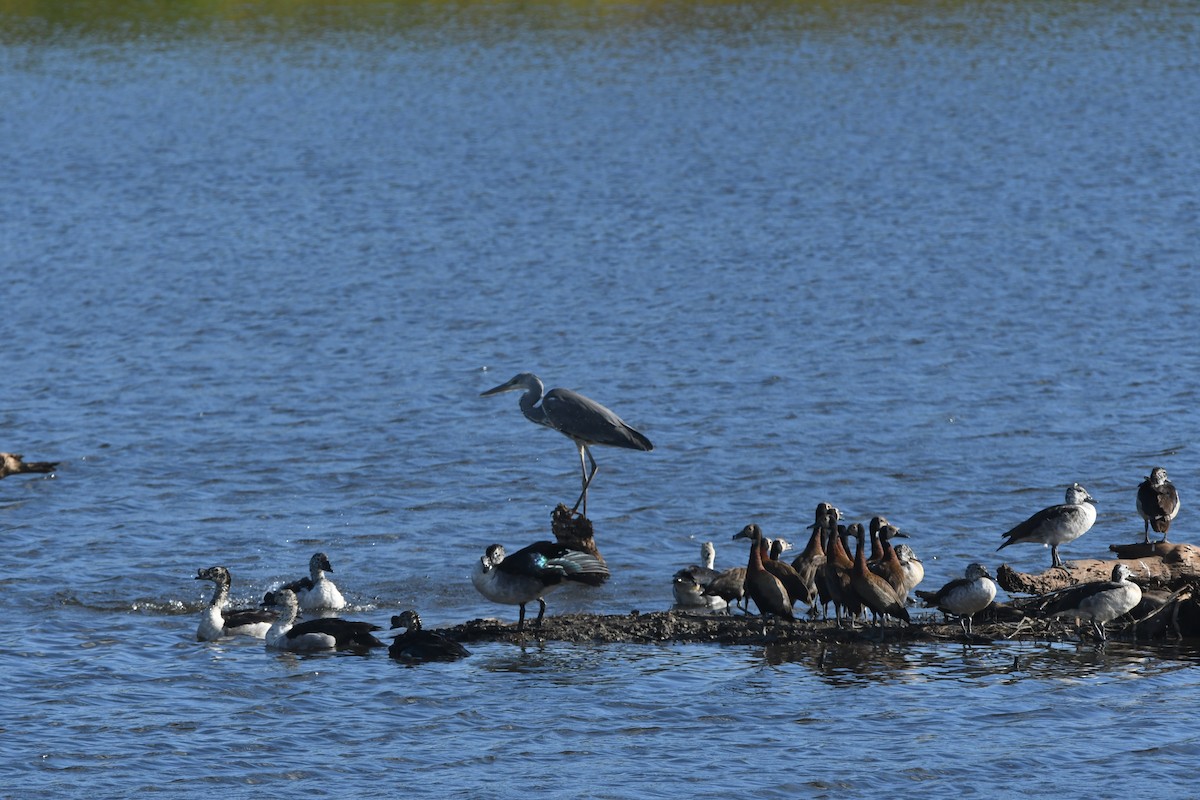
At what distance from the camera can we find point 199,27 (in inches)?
2689

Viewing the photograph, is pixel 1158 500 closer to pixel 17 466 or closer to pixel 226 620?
pixel 226 620

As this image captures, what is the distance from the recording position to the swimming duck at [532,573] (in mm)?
16219

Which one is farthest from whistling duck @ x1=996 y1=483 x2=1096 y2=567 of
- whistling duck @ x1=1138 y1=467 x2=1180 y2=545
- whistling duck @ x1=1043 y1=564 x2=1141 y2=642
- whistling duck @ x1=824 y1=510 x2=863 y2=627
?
whistling duck @ x1=824 y1=510 x2=863 y2=627

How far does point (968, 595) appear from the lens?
49.3 feet

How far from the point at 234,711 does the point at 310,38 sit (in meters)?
54.2

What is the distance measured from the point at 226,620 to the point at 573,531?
366 centimetres

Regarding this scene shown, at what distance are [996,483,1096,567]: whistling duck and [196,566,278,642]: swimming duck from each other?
6898 millimetres

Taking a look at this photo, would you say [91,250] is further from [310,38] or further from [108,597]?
[310,38]

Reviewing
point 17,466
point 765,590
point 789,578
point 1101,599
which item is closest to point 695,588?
point 789,578

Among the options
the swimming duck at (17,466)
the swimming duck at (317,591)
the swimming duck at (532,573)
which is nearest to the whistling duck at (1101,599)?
the swimming duck at (532,573)

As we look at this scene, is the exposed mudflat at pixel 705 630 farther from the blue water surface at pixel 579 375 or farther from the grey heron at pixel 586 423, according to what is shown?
the grey heron at pixel 586 423

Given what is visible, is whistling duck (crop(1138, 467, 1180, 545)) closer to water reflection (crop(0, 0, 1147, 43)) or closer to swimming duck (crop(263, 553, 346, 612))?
swimming duck (crop(263, 553, 346, 612))

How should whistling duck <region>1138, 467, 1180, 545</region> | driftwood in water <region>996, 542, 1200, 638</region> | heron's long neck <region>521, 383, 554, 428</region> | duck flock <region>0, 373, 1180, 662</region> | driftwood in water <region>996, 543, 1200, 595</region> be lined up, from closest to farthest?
1. duck flock <region>0, 373, 1180, 662</region>
2. driftwood in water <region>996, 542, 1200, 638</region>
3. driftwood in water <region>996, 543, 1200, 595</region>
4. whistling duck <region>1138, 467, 1180, 545</region>
5. heron's long neck <region>521, 383, 554, 428</region>

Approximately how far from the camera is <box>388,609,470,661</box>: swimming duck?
1546cm
